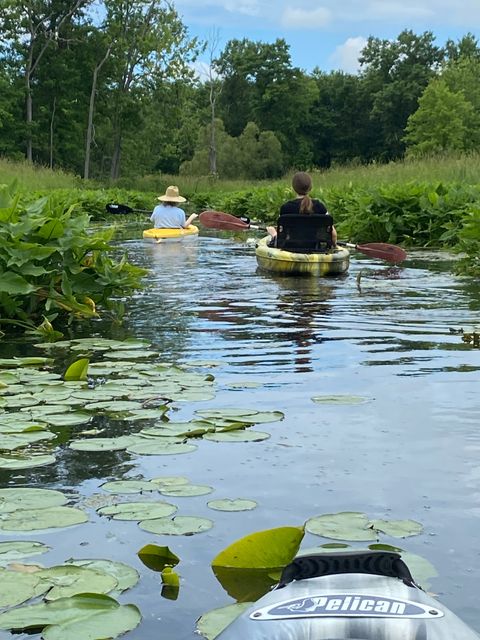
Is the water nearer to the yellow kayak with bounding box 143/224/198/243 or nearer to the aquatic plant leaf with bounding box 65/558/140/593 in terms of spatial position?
the aquatic plant leaf with bounding box 65/558/140/593

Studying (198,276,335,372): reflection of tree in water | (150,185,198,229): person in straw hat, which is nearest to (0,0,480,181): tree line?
(150,185,198,229): person in straw hat

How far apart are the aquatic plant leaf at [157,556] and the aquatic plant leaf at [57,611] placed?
0.41 metres

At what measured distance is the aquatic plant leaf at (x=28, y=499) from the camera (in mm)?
3297

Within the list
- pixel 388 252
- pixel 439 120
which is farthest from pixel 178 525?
pixel 439 120

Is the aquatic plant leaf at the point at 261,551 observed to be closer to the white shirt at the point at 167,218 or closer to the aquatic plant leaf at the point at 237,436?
the aquatic plant leaf at the point at 237,436

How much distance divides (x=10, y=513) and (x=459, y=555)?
4.68 feet

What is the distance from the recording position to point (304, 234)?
469 inches

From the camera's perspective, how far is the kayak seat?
5.76ft

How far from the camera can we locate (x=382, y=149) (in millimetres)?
84438

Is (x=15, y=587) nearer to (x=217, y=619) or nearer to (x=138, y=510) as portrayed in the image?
(x=217, y=619)

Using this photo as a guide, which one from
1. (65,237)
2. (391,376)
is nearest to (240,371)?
(391,376)

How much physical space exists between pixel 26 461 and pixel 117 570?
1.20m

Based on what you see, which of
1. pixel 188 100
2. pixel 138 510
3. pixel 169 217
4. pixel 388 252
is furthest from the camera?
pixel 188 100

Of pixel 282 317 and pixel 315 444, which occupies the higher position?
pixel 282 317
